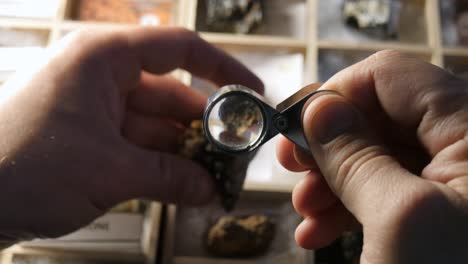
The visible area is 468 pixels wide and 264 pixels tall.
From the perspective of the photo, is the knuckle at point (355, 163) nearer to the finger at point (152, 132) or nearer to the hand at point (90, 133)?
the hand at point (90, 133)

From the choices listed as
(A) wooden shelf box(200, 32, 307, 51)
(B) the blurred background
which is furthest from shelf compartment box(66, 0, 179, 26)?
(A) wooden shelf box(200, 32, 307, 51)

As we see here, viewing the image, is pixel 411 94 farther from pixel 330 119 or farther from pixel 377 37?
pixel 377 37

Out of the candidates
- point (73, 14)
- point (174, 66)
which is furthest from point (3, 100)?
point (73, 14)

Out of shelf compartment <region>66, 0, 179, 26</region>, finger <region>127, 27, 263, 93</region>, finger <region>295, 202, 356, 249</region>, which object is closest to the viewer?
finger <region>295, 202, 356, 249</region>

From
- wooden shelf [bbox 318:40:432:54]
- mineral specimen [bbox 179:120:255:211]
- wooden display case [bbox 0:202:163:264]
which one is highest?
wooden shelf [bbox 318:40:432:54]

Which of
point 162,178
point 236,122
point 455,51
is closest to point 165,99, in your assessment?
point 162,178

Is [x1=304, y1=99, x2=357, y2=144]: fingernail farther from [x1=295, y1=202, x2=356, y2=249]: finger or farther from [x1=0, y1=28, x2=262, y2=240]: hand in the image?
[x1=0, y1=28, x2=262, y2=240]: hand

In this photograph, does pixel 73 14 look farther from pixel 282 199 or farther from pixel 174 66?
pixel 282 199
